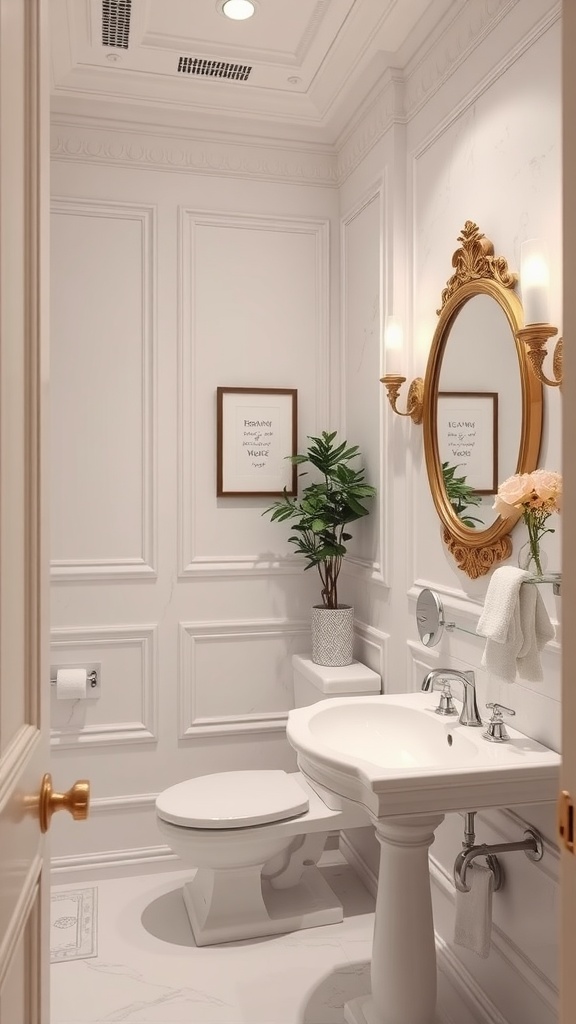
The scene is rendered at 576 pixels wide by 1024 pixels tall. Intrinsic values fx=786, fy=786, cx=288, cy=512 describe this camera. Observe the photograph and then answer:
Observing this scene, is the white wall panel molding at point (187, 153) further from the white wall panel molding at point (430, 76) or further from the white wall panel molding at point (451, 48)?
the white wall panel molding at point (451, 48)

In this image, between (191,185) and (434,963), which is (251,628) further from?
Result: (191,185)

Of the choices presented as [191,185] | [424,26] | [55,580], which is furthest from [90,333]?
[424,26]

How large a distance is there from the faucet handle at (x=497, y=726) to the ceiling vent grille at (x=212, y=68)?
7.12 feet

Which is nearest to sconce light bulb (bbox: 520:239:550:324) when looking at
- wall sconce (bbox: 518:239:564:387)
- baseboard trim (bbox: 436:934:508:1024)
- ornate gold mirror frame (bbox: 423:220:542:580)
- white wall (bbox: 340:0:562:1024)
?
wall sconce (bbox: 518:239:564:387)

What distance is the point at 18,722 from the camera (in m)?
0.91

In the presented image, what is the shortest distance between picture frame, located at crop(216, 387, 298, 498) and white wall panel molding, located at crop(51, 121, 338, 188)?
83cm

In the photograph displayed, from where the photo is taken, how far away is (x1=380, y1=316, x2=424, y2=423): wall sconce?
2398 mm

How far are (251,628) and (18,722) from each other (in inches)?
83.4

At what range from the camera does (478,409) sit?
209 cm

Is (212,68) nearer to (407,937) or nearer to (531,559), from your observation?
(531,559)

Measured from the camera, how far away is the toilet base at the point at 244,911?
2.41 metres

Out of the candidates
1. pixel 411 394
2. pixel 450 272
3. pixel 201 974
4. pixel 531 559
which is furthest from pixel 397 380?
pixel 201 974

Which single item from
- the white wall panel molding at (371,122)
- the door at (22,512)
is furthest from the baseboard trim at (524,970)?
the white wall panel molding at (371,122)

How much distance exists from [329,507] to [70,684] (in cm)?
110
